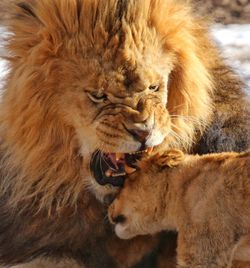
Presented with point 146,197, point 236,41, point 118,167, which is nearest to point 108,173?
point 118,167

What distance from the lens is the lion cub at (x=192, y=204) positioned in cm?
317

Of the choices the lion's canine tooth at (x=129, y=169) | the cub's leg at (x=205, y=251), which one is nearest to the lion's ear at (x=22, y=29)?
the lion's canine tooth at (x=129, y=169)

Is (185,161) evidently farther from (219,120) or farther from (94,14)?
(94,14)

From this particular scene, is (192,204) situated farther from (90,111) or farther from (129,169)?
(90,111)

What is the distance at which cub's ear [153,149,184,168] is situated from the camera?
339 centimetres

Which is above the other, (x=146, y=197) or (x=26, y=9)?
(x=26, y=9)

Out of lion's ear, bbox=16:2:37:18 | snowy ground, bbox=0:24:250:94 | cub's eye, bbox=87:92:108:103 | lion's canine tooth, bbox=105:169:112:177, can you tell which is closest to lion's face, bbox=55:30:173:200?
cub's eye, bbox=87:92:108:103

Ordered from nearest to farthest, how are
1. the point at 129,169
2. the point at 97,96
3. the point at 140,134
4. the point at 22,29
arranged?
the point at 140,134 → the point at 97,96 → the point at 22,29 → the point at 129,169

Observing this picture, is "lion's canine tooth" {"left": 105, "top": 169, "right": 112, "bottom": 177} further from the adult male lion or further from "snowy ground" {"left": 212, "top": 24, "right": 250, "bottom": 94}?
"snowy ground" {"left": 212, "top": 24, "right": 250, "bottom": 94}

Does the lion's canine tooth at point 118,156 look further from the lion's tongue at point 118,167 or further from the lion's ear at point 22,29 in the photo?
the lion's ear at point 22,29

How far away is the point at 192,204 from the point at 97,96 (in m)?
0.54

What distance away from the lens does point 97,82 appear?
10.4ft

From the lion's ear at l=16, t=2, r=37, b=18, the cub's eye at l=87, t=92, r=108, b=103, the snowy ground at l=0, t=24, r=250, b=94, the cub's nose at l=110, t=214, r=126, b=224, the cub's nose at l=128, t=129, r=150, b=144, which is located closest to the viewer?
the cub's nose at l=128, t=129, r=150, b=144

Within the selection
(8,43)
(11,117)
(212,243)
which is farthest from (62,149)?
(212,243)
